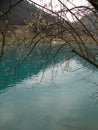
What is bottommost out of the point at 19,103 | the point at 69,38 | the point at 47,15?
the point at 19,103

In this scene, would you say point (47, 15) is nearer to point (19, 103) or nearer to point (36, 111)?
point (36, 111)

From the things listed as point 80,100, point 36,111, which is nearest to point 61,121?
point 36,111

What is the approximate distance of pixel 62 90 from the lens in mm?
21484

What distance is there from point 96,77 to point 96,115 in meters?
9.08

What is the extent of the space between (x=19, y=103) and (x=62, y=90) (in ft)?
14.0

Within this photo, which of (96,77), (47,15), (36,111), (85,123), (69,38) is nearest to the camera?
(47,15)

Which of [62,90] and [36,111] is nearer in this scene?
[36,111]

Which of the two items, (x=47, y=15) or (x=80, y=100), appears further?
(x=80, y=100)

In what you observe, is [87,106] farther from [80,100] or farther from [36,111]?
[36,111]

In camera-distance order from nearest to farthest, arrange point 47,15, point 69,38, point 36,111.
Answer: point 47,15 → point 69,38 → point 36,111

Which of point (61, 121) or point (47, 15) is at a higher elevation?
point (47, 15)

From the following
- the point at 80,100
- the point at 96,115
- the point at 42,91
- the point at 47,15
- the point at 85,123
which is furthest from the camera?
the point at 42,91

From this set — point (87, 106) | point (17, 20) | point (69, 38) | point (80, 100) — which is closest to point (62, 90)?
point (80, 100)

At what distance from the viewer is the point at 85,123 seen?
13.7m
